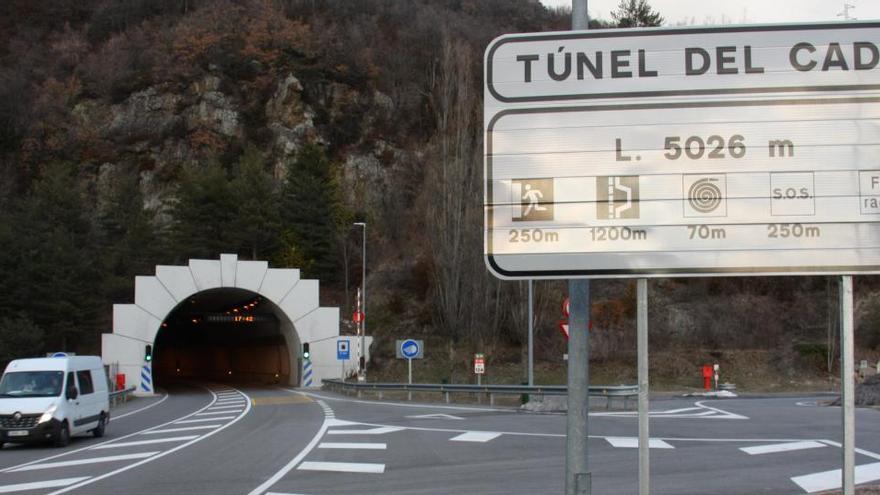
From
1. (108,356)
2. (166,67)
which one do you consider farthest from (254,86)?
(108,356)

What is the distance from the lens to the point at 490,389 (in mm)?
35375

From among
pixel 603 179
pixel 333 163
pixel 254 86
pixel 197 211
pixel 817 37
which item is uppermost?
pixel 254 86

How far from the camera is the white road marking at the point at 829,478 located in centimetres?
1303

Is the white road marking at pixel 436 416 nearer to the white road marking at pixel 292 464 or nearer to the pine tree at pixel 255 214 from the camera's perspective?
the white road marking at pixel 292 464

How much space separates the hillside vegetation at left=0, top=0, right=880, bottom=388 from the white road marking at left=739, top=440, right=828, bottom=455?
3373cm

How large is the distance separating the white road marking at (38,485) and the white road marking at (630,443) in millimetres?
10231

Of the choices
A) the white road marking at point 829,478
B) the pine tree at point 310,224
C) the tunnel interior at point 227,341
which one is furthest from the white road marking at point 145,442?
the pine tree at point 310,224

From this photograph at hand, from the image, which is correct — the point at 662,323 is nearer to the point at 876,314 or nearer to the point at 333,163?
the point at 876,314

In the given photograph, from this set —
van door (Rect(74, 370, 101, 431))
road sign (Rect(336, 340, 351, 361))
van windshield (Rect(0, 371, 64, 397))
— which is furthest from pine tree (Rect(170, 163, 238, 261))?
van windshield (Rect(0, 371, 64, 397))

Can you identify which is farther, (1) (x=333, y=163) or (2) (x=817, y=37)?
(1) (x=333, y=163)

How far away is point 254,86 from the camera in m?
91.9

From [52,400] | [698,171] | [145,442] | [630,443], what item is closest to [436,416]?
[145,442]

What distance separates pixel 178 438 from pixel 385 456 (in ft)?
22.7

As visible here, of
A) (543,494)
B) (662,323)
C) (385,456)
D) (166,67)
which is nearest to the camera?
(543,494)
